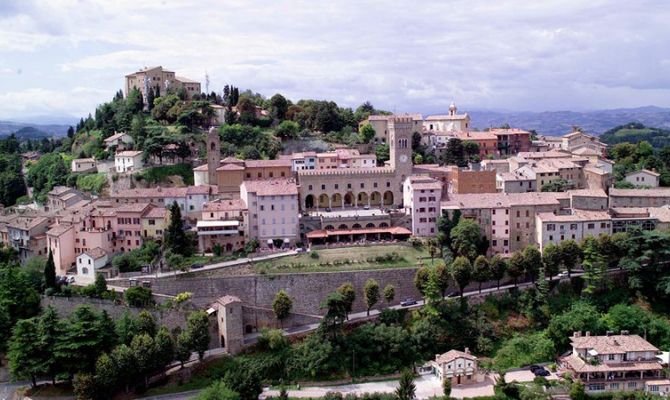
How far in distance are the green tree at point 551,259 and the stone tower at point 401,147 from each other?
14860 mm

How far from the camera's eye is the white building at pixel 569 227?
4681 centimetres

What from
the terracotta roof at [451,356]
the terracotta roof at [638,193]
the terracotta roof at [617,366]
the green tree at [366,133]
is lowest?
the terracotta roof at [617,366]

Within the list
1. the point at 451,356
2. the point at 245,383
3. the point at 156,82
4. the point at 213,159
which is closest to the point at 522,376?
the point at 451,356

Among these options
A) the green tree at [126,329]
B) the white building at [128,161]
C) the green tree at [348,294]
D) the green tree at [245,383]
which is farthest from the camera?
the white building at [128,161]

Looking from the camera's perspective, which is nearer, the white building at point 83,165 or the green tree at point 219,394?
the green tree at point 219,394

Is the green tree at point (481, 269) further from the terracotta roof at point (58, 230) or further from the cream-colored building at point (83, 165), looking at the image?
the cream-colored building at point (83, 165)

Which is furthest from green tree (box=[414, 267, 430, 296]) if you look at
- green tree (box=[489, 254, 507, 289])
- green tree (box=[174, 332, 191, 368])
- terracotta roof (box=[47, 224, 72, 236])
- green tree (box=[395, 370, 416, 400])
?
terracotta roof (box=[47, 224, 72, 236])

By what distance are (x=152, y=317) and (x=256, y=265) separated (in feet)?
26.4

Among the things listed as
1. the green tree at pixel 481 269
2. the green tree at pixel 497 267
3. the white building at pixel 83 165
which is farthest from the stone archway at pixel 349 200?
the white building at pixel 83 165

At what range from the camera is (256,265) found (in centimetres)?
4509

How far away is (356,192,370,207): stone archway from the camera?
183 feet

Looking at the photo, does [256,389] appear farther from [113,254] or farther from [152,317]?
[113,254]

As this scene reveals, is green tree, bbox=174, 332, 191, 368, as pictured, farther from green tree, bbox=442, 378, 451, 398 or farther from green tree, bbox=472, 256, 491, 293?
green tree, bbox=472, 256, 491, 293

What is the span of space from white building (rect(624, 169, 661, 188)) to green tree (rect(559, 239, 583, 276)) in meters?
17.2
